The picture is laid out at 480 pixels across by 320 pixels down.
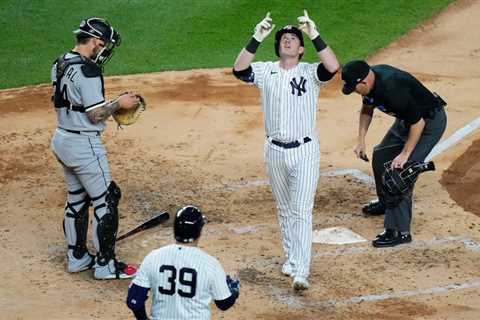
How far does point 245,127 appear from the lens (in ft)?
40.1

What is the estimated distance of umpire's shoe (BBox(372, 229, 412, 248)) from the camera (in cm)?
923

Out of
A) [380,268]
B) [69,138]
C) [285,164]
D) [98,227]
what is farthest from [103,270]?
[380,268]

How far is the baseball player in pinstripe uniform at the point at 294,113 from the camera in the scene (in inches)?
326

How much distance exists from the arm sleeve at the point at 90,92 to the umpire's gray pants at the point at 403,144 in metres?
2.67

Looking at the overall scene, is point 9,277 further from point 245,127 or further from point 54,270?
point 245,127

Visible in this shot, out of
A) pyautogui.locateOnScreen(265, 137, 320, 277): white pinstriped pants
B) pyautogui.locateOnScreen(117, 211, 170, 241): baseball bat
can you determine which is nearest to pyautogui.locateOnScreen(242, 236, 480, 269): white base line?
pyautogui.locateOnScreen(265, 137, 320, 277): white pinstriped pants

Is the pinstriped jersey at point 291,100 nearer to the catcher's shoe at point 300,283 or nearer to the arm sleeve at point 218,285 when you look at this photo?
the catcher's shoe at point 300,283

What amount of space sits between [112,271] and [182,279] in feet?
9.22

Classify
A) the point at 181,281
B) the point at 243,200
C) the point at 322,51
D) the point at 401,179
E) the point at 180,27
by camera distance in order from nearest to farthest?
the point at 181,281 → the point at 322,51 → the point at 401,179 → the point at 243,200 → the point at 180,27

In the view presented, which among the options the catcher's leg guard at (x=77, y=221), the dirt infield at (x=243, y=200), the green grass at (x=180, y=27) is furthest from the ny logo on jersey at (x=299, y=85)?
the green grass at (x=180, y=27)

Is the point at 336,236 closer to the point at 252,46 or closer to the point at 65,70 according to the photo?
the point at 252,46

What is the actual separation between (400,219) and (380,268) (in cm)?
59

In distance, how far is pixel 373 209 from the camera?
391 inches

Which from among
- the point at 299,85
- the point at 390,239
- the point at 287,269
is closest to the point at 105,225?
the point at 287,269
